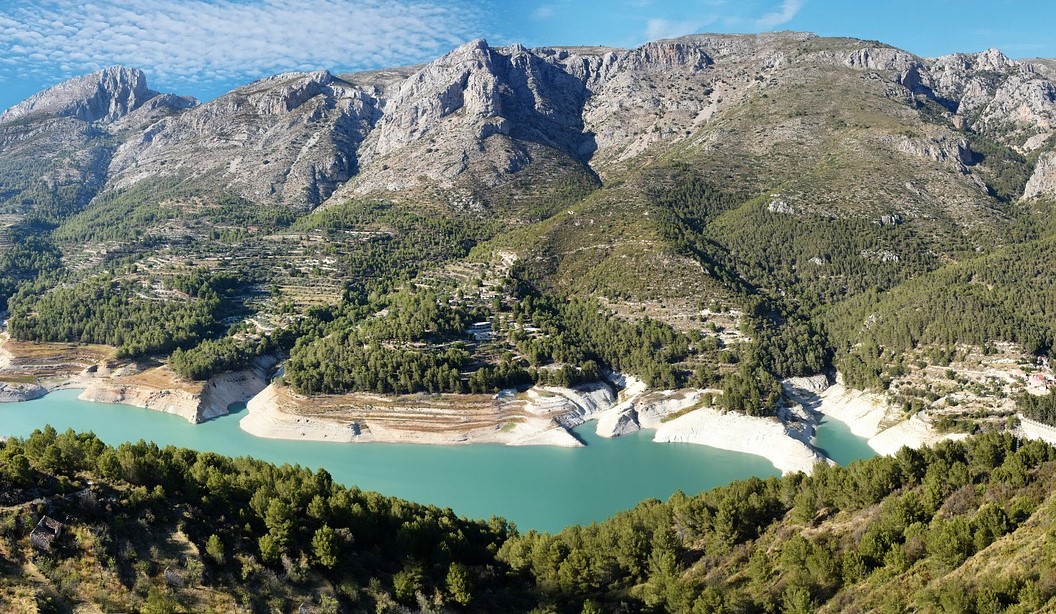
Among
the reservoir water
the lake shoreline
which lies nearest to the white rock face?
the lake shoreline

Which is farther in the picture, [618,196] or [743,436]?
[618,196]

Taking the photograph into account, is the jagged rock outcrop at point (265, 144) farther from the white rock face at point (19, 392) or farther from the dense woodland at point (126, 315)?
the white rock face at point (19, 392)

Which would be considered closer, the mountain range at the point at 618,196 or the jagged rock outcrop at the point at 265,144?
the mountain range at the point at 618,196

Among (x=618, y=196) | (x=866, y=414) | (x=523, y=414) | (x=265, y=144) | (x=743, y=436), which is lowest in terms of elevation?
(x=523, y=414)

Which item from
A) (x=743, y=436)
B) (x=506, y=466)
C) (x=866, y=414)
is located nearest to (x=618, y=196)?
(x=866, y=414)

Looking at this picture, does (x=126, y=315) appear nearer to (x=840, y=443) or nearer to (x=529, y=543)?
(x=529, y=543)

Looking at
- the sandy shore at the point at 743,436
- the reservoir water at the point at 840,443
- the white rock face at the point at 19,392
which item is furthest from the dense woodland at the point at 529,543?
the white rock face at the point at 19,392
